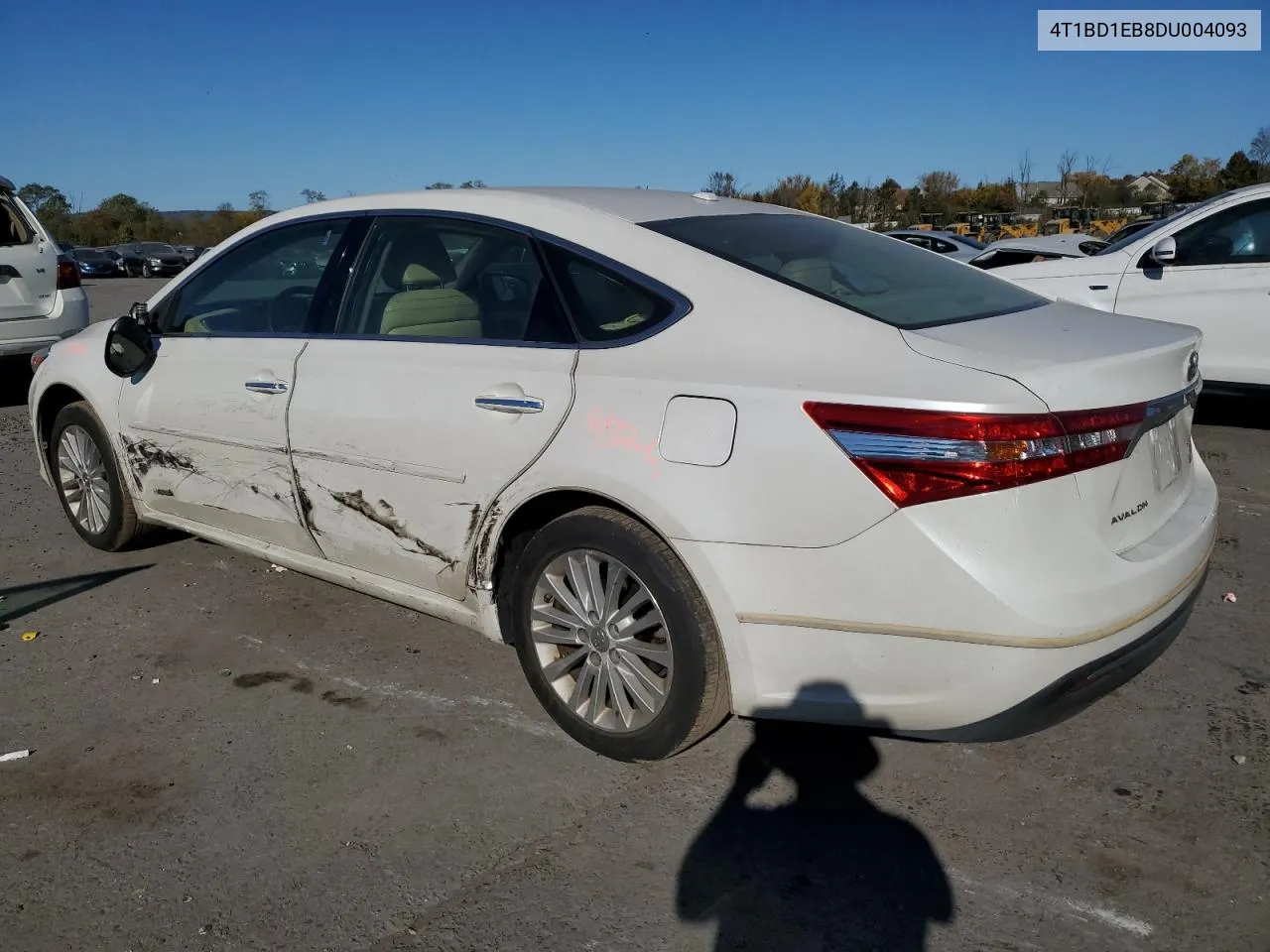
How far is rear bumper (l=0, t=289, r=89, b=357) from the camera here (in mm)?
9070

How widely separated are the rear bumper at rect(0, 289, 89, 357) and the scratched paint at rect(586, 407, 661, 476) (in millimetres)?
7892

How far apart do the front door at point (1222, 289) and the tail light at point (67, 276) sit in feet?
28.8

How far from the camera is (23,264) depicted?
912cm

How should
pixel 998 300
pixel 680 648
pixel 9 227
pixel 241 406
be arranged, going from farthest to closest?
1. pixel 9 227
2. pixel 241 406
3. pixel 998 300
4. pixel 680 648

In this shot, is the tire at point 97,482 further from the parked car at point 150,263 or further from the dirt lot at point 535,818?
the parked car at point 150,263

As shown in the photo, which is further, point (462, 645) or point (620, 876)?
point (462, 645)

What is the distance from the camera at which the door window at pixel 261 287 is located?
4.11 m

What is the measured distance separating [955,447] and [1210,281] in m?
6.09

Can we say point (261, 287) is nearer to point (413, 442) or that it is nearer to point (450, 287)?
point (450, 287)

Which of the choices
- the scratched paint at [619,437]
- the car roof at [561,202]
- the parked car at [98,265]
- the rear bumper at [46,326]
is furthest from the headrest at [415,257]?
the parked car at [98,265]

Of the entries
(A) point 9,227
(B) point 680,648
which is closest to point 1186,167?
(A) point 9,227

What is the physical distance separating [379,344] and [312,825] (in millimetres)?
1596

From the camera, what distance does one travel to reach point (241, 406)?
13.4 ft

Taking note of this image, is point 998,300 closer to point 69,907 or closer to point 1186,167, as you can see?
point 69,907
